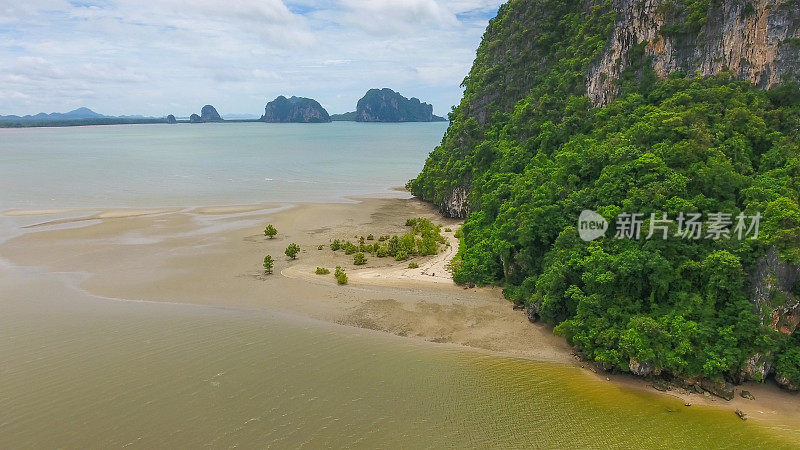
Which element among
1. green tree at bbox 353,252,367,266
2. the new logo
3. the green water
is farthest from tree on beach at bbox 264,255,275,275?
the new logo

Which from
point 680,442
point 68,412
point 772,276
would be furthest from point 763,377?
point 68,412

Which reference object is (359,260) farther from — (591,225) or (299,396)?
(591,225)

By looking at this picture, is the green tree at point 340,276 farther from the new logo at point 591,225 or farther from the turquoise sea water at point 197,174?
the turquoise sea water at point 197,174

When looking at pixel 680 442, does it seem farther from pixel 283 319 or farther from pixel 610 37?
pixel 610 37

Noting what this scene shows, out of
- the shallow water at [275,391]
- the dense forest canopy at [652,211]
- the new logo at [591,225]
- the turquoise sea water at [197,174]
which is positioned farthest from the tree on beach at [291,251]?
the turquoise sea water at [197,174]

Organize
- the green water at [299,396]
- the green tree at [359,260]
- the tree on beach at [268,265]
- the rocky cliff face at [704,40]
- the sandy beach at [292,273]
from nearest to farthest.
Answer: the green water at [299,396] → the sandy beach at [292,273] → the rocky cliff face at [704,40] → the tree on beach at [268,265] → the green tree at [359,260]

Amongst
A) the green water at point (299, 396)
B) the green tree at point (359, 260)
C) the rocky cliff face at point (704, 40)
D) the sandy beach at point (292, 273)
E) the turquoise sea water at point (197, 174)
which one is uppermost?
the rocky cliff face at point (704, 40)
